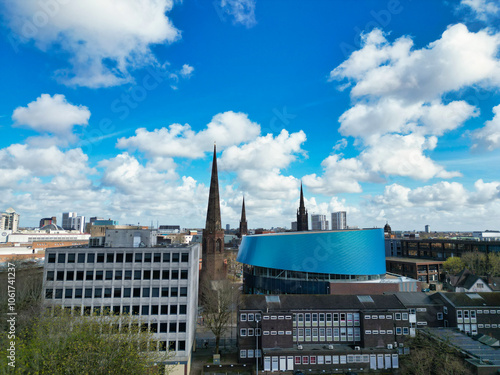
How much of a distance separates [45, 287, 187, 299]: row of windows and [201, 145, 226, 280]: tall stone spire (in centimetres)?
4690

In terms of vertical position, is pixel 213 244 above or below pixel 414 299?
above

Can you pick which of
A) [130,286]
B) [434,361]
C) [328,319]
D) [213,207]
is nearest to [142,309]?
[130,286]

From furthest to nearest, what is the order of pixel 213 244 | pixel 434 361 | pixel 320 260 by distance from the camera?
pixel 213 244
pixel 320 260
pixel 434 361

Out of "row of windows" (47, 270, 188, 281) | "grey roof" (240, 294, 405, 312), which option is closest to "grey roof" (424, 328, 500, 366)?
"grey roof" (240, 294, 405, 312)

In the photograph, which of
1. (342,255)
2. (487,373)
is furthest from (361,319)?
(342,255)

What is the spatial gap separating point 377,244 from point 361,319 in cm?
2853

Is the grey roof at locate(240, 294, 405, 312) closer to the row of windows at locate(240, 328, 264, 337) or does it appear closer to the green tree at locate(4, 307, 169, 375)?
the row of windows at locate(240, 328, 264, 337)

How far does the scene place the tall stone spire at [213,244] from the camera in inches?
3738

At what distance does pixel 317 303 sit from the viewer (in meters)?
52.1

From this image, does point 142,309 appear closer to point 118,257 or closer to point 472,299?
point 118,257

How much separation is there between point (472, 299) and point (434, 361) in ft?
72.1

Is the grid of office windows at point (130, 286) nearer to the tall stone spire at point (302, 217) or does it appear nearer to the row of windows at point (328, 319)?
the row of windows at point (328, 319)

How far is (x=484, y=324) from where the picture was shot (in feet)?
181

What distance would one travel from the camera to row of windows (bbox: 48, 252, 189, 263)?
44719 millimetres
